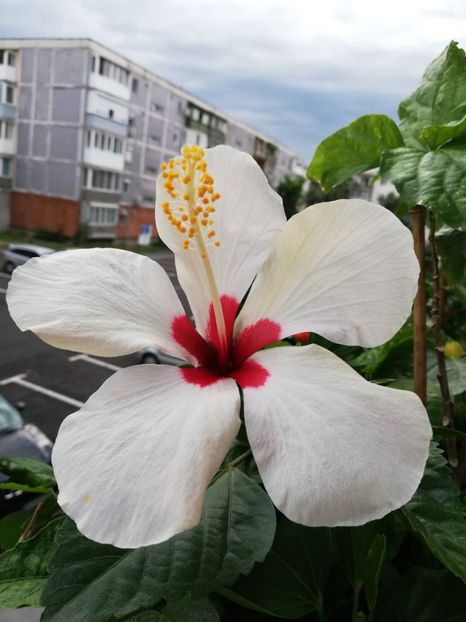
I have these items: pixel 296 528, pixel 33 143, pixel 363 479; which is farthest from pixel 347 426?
pixel 33 143

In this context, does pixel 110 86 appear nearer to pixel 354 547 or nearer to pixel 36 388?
pixel 36 388

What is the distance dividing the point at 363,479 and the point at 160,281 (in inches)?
7.3

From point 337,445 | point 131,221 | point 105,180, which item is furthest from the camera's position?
point 131,221

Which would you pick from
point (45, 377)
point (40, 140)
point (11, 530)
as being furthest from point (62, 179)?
point (11, 530)

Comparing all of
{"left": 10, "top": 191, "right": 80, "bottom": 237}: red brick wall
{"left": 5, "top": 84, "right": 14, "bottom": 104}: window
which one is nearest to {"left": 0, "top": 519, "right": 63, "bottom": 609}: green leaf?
{"left": 10, "top": 191, "right": 80, "bottom": 237}: red brick wall

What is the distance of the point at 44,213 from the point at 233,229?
15.2 meters

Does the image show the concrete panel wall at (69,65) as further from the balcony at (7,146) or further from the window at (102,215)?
the window at (102,215)

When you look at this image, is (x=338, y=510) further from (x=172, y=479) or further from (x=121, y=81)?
(x=121, y=81)

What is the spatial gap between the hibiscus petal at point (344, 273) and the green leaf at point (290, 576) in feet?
0.47

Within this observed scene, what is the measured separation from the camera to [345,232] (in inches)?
12.9

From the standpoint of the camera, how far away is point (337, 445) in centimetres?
28

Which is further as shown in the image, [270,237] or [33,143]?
[33,143]

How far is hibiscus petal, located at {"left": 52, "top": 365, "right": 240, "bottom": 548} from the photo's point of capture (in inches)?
10.4

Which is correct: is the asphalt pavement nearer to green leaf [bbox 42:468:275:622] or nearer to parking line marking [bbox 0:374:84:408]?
parking line marking [bbox 0:374:84:408]
